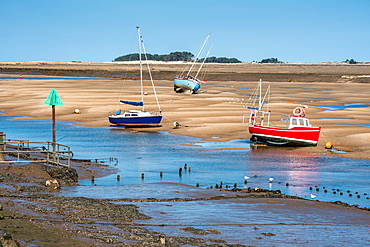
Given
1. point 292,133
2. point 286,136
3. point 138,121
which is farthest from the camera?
point 138,121

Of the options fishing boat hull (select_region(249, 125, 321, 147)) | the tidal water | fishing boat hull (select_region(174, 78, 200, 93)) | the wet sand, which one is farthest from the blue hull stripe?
fishing boat hull (select_region(174, 78, 200, 93))

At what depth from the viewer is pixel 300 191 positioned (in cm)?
2827

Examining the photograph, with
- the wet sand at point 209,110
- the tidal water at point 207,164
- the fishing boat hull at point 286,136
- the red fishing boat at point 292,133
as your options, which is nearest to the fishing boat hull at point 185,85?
the wet sand at point 209,110

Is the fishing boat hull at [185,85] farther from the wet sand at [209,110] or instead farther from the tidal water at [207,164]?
the tidal water at [207,164]

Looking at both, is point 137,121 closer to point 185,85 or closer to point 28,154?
point 28,154

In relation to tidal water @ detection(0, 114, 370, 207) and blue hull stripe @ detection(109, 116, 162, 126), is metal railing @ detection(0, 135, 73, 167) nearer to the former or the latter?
tidal water @ detection(0, 114, 370, 207)

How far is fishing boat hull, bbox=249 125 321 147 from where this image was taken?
43469 millimetres

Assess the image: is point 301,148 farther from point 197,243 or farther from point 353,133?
point 197,243

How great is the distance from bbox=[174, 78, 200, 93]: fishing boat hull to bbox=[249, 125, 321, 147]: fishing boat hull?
143 ft

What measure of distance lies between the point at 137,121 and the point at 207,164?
20.2 metres

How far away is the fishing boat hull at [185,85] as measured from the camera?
8912 centimetres

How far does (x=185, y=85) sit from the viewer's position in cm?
8919

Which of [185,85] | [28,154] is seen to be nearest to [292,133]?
[28,154]

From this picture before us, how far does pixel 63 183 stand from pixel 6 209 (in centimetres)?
803
